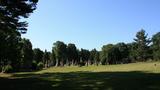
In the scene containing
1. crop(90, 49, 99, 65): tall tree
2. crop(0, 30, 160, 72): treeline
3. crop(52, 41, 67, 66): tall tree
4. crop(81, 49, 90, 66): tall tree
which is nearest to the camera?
crop(0, 30, 160, 72): treeline

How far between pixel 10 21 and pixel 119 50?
122 meters

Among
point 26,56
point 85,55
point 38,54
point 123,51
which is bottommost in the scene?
point 26,56

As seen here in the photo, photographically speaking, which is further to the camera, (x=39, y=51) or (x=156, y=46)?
(x=39, y=51)

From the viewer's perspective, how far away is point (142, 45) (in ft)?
447

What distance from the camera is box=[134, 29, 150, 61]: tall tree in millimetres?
133375

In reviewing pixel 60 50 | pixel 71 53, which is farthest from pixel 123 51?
pixel 60 50

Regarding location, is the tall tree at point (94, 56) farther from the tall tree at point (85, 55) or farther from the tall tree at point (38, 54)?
the tall tree at point (38, 54)

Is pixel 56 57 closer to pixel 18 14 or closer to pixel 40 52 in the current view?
pixel 40 52

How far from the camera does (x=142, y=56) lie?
438 ft

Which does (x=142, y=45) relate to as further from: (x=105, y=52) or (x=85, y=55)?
(x=85, y=55)

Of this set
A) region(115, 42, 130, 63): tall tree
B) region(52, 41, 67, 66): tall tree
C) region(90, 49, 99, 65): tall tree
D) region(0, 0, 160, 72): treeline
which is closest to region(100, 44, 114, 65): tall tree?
region(0, 0, 160, 72): treeline

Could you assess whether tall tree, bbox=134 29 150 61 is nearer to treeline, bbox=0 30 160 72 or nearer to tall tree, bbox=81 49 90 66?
treeline, bbox=0 30 160 72

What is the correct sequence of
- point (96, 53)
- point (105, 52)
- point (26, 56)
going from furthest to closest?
point (96, 53), point (105, 52), point (26, 56)

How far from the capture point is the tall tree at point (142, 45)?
133375mm
